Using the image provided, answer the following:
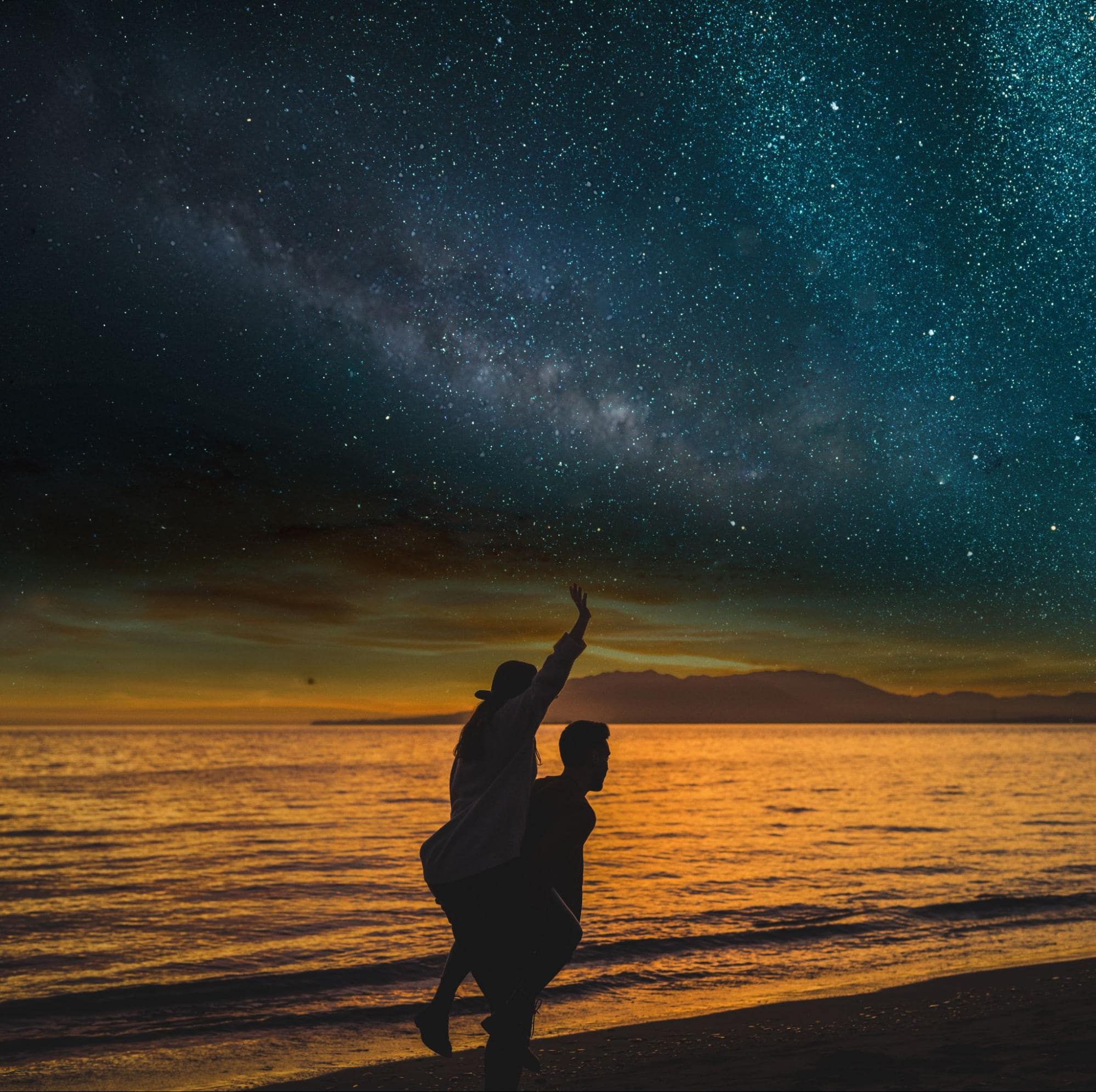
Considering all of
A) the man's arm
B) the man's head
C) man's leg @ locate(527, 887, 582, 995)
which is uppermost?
the man's head

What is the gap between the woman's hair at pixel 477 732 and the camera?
384 cm

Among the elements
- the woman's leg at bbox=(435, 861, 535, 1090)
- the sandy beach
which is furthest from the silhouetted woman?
the sandy beach

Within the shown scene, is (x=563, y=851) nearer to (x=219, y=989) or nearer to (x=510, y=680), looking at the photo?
(x=510, y=680)

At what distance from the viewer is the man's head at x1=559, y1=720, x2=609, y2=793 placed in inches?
154

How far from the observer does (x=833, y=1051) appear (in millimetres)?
6684

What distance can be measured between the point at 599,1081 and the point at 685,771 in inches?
2305

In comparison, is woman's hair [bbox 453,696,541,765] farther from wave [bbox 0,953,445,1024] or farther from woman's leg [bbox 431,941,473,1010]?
wave [bbox 0,953,445,1024]

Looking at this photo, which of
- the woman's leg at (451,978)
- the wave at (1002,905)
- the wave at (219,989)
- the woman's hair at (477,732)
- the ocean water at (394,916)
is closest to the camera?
the woman's hair at (477,732)

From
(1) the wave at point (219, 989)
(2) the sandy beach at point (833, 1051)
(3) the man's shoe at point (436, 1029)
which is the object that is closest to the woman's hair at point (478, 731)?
(3) the man's shoe at point (436, 1029)

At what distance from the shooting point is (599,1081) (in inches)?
244

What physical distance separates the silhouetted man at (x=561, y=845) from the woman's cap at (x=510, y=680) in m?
0.30

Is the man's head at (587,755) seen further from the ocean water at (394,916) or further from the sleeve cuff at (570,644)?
the ocean water at (394,916)

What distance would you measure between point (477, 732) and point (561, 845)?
0.62 metres

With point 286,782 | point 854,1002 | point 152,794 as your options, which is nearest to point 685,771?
point 286,782
